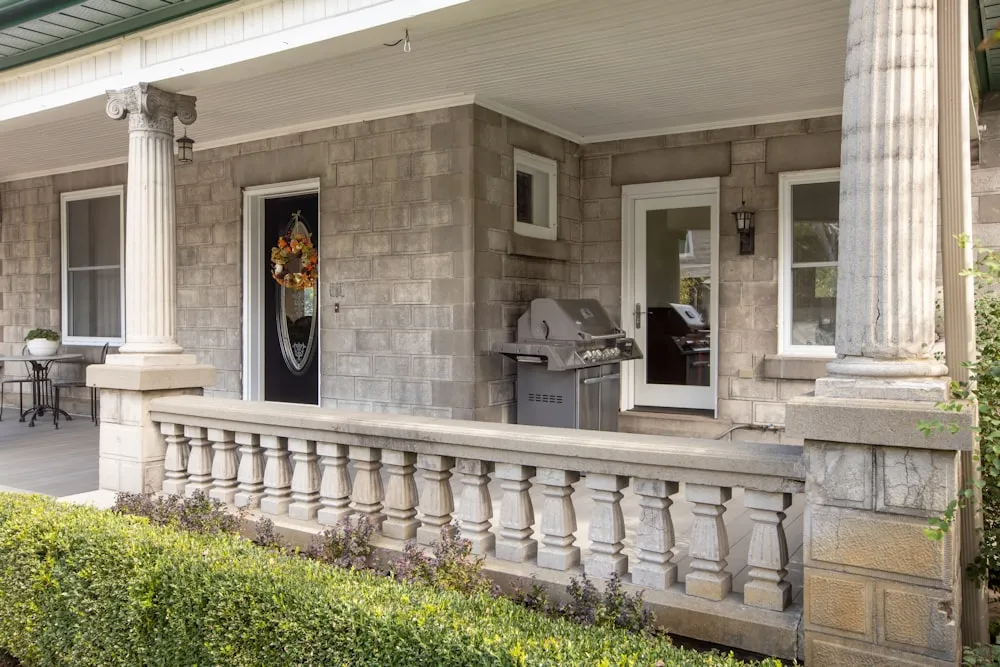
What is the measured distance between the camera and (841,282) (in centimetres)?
262

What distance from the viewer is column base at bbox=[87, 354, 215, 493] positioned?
4.55 m

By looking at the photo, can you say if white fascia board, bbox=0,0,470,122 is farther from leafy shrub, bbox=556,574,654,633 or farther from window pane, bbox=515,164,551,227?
window pane, bbox=515,164,551,227

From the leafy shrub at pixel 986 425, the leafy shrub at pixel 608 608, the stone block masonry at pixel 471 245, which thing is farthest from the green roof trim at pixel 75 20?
the leafy shrub at pixel 986 425

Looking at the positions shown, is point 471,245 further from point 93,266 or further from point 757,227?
point 93,266

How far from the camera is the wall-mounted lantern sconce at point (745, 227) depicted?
6.61 meters

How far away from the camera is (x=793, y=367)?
6430 millimetres

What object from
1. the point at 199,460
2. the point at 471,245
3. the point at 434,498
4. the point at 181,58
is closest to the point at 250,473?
the point at 199,460

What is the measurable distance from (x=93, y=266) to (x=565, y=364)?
6.49m

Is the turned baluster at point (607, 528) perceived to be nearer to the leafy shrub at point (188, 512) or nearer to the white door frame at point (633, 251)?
the leafy shrub at point (188, 512)

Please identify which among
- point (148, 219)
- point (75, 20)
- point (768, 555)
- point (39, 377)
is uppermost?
point (75, 20)

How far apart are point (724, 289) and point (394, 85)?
3280 millimetres

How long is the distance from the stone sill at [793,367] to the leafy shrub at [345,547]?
4.25 meters

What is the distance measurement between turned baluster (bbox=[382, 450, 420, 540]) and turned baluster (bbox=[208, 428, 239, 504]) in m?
1.17

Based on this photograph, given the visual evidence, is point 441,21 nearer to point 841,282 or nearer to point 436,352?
point 841,282
